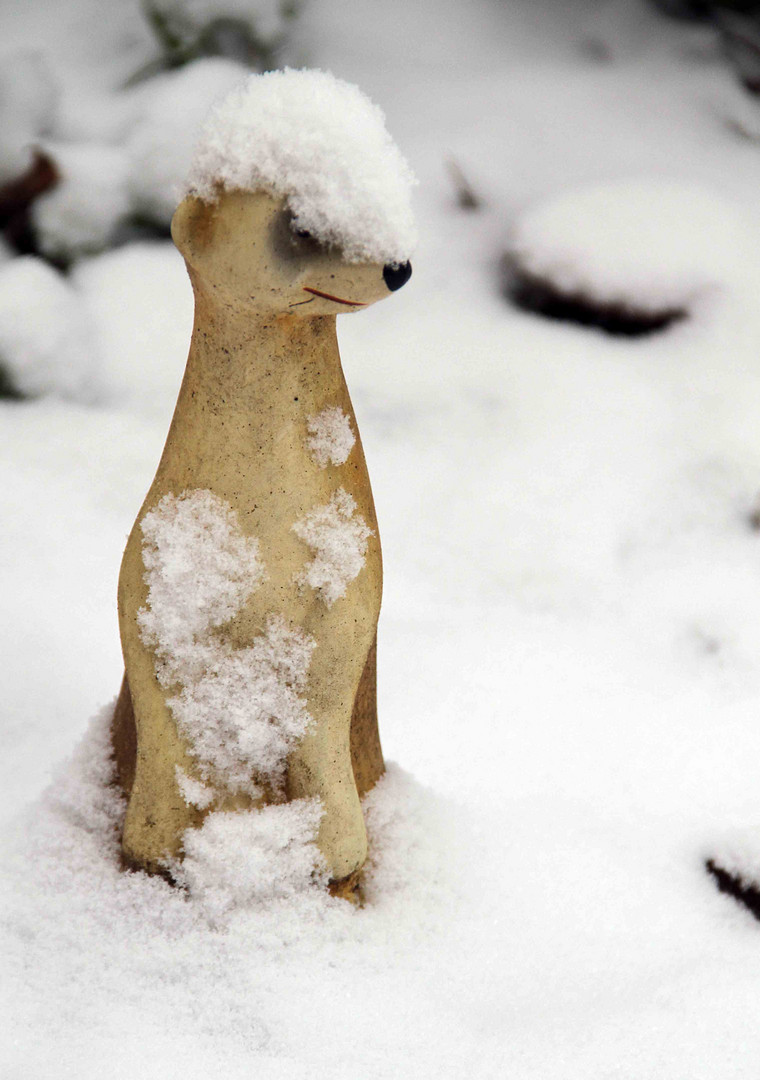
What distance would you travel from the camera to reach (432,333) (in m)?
1.84

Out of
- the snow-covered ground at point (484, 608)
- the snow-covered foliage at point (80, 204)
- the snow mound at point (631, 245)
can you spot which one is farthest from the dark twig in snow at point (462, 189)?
the snow-covered foliage at point (80, 204)

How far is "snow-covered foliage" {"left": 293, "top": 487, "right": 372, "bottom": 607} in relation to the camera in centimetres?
82

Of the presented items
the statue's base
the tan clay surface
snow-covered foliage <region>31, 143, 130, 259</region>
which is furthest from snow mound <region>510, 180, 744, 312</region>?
the statue's base

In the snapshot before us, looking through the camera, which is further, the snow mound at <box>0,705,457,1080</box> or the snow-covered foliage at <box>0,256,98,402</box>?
the snow-covered foliage at <box>0,256,98,402</box>

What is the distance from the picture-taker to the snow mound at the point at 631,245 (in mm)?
1724

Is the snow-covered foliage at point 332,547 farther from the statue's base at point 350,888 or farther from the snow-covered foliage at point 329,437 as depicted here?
the statue's base at point 350,888

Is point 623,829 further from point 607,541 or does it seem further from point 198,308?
point 198,308

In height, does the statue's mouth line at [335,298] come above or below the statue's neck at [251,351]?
above

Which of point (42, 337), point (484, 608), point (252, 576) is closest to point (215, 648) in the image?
point (252, 576)

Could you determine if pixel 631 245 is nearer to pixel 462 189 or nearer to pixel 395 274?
pixel 462 189

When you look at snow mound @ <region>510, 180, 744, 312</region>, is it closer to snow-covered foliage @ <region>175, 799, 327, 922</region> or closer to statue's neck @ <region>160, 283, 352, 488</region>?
statue's neck @ <region>160, 283, 352, 488</region>

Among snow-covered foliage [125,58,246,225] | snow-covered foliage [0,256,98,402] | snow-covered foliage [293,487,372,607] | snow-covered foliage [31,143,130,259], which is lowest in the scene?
snow-covered foliage [0,256,98,402]

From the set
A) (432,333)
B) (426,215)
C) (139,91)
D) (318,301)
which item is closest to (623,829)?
(318,301)

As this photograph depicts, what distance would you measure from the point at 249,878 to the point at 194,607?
0.69 ft
